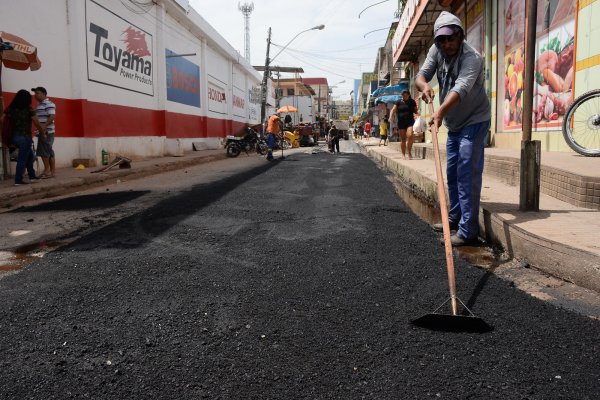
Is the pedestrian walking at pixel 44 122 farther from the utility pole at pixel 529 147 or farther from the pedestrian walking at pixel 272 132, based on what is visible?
the pedestrian walking at pixel 272 132

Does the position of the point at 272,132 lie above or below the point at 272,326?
above

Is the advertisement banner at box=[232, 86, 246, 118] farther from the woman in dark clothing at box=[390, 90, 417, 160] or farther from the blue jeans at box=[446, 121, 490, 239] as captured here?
the blue jeans at box=[446, 121, 490, 239]

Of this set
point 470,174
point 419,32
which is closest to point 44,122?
point 470,174

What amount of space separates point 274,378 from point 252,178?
24.0 feet

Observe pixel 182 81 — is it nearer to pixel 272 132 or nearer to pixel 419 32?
pixel 272 132

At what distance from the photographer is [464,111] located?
3635 mm

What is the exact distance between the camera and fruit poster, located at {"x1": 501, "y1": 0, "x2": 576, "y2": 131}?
6863mm

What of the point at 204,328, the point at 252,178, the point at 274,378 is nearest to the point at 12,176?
the point at 252,178

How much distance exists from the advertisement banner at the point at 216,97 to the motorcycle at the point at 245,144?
4716 millimetres

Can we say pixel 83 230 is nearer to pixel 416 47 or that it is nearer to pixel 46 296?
pixel 46 296

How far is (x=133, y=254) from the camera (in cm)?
344

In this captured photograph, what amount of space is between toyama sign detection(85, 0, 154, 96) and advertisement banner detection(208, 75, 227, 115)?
25.2 ft

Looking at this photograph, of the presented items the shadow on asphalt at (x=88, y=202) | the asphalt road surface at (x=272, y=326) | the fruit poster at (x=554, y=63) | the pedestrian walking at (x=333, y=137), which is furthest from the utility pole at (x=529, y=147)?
the pedestrian walking at (x=333, y=137)

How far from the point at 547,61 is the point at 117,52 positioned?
10694mm
